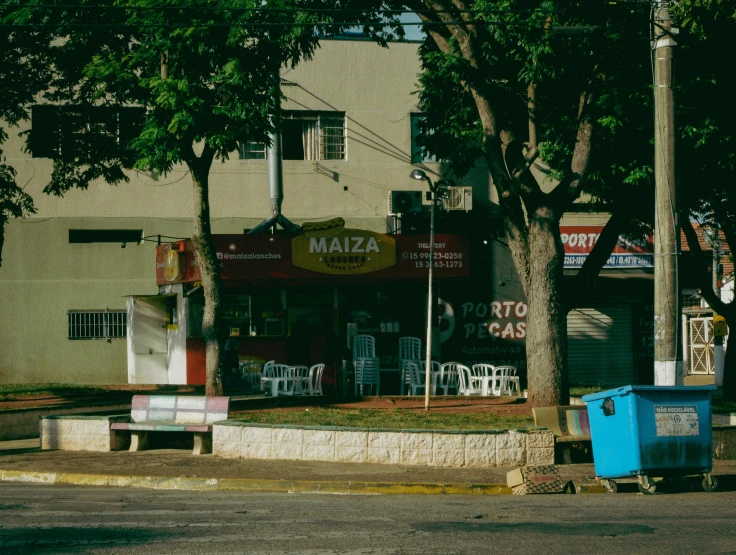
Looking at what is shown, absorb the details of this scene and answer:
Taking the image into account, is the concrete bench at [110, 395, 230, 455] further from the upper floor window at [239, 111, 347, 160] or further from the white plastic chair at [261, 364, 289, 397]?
the upper floor window at [239, 111, 347, 160]

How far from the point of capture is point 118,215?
91.0ft

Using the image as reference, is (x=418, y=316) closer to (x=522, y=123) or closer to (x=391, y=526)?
(x=522, y=123)

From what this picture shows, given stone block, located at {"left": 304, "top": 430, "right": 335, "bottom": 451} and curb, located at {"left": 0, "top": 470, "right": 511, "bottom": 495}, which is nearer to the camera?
curb, located at {"left": 0, "top": 470, "right": 511, "bottom": 495}

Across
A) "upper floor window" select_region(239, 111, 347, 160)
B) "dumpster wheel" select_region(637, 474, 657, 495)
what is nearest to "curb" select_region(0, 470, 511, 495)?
"dumpster wheel" select_region(637, 474, 657, 495)

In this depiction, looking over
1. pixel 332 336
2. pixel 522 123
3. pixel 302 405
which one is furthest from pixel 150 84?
pixel 332 336

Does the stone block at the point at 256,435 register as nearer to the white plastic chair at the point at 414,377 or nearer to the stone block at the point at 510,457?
the stone block at the point at 510,457

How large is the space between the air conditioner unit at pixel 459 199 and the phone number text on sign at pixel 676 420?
15551mm

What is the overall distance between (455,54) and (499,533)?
10.2 m

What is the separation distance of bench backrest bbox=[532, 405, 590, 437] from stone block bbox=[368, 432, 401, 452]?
1997 mm

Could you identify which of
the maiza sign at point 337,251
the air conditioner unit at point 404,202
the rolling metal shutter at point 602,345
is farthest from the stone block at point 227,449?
the rolling metal shutter at point 602,345

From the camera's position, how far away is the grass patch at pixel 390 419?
48.1ft

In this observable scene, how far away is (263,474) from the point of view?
12.5m

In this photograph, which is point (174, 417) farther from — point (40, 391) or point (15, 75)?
point (15, 75)

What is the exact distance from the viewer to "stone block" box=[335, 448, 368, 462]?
1338cm
